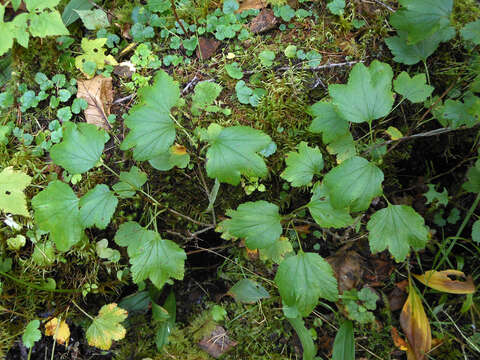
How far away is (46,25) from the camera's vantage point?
2.25 metres

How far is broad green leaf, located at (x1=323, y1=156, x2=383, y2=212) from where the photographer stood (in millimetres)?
1791

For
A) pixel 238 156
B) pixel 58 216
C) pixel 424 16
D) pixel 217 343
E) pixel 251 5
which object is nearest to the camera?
pixel 238 156

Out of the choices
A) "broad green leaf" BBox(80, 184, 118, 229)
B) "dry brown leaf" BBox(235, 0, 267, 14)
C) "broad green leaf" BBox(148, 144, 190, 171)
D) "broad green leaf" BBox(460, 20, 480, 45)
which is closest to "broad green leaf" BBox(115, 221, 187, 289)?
"broad green leaf" BBox(80, 184, 118, 229)

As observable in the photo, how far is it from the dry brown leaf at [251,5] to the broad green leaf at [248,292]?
1.83 meters

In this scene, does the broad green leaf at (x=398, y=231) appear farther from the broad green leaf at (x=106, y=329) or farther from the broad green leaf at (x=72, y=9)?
the broad green leaf at (x=72, y=9)

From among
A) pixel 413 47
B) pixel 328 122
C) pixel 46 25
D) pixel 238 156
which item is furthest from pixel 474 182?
pixel 46 25

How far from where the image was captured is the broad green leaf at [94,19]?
2.52 m

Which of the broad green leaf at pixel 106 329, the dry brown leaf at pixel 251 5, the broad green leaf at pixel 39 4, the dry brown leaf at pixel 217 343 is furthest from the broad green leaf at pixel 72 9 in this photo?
the dry brown leaf at pixel 217 343

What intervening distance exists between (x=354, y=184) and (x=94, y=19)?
2.10 m

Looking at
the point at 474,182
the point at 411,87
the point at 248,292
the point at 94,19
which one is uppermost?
the point at 94,19

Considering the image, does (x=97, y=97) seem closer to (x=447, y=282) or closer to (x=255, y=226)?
(x=255, y=226)

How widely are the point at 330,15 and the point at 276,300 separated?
1909 millimetres

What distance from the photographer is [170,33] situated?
8.04 feet

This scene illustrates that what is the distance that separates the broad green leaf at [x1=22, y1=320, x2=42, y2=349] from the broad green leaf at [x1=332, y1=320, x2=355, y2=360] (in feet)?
5.71
